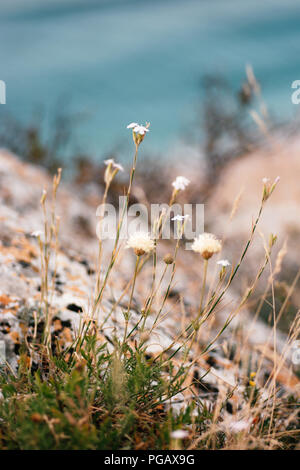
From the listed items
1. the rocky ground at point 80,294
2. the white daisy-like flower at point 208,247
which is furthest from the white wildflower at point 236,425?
the white daisy-like flower at point 208,247

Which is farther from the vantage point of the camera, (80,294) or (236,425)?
(80,294)

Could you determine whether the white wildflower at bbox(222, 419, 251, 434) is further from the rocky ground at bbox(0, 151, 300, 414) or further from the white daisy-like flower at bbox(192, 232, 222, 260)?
the white daisy-like flower at bbox(192, 232, 222, 260)

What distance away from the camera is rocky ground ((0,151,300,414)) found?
1.77 meters

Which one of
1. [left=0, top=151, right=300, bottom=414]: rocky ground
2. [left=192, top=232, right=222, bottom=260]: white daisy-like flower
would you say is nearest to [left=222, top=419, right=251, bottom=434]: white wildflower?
[left=0, top=151, right=300, bottom=414]: rocky ground

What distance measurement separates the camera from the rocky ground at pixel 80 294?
1772 millimetres

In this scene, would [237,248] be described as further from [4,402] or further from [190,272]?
[4,402]


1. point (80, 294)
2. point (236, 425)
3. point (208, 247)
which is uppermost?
point (208, 247)

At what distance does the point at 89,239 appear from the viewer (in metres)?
3.20

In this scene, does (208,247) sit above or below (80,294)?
above

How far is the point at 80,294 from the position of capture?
213 centimetres

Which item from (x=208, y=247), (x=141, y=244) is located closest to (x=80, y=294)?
(x=141, y=244)

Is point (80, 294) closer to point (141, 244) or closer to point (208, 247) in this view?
Result: point (141, 244)

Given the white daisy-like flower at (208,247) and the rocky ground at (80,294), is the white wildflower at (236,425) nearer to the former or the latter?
the rocky ground at (80,294)
